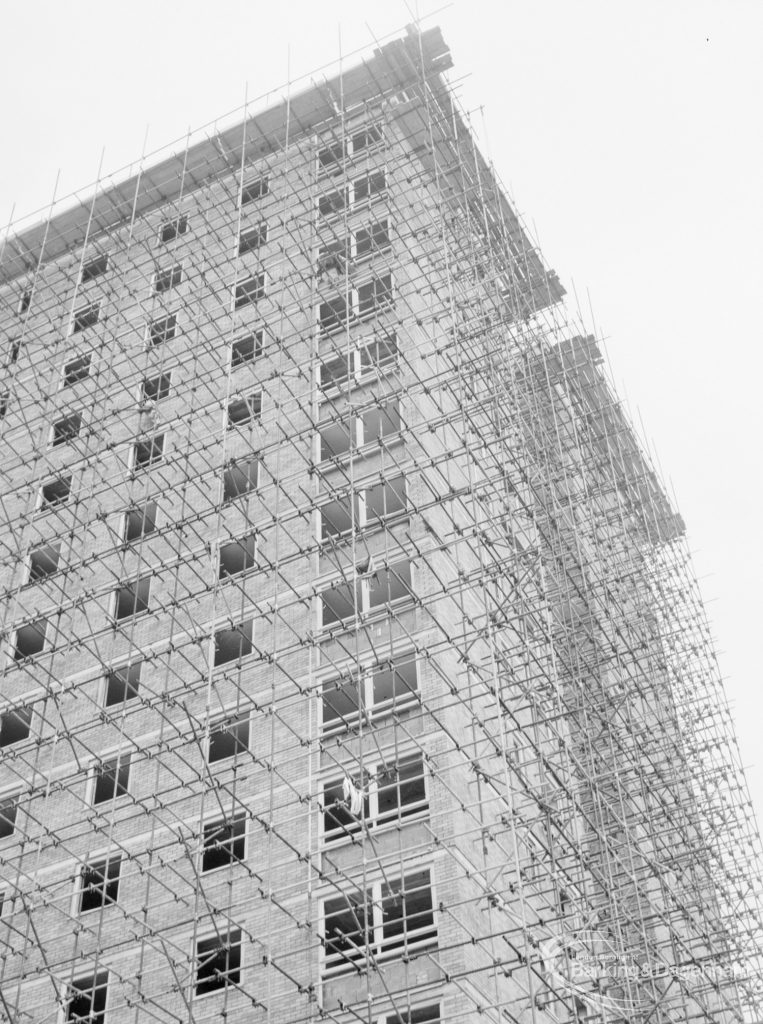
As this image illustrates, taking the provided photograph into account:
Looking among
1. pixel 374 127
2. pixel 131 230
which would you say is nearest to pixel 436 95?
pixel 374 127

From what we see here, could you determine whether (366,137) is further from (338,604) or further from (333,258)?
(338,604)

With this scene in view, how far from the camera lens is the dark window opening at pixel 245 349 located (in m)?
31.4

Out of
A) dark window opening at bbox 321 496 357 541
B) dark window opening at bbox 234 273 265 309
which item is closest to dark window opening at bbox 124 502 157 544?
dark window opening at bbox 321 496 357 541

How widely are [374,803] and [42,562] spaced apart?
11.7 m

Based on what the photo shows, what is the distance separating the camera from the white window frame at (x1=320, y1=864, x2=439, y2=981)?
20719 millimetres

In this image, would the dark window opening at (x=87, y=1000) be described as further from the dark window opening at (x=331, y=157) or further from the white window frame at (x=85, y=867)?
the dark window opening at (x=331, y=157)

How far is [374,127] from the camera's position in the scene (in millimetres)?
34719

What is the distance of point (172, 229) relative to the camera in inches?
1487

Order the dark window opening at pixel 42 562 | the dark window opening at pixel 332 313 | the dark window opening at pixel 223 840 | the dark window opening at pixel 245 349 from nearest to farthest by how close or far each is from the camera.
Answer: the dark window opening at pixel 223 840, the dark window opening at pixel 332 313, the dark window opening at pixel 42 562, the dark window opening at pixel 245 349

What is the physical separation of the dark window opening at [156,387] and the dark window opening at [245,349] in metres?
1.57

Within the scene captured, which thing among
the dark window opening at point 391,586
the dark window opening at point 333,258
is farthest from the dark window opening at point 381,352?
the dark window opening at point 391,586

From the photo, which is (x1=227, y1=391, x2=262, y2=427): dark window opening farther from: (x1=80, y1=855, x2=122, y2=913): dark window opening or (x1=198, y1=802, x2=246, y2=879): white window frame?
(x1=80, y1=855, x2=122, y2=913): dark window opening

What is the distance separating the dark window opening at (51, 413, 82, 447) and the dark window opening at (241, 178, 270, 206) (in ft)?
21.8

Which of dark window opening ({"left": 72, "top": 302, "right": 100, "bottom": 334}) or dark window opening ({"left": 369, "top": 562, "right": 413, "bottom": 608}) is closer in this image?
dark window opening ({"left": 369, "top": 562, "right": 413, "bottom": 608})
